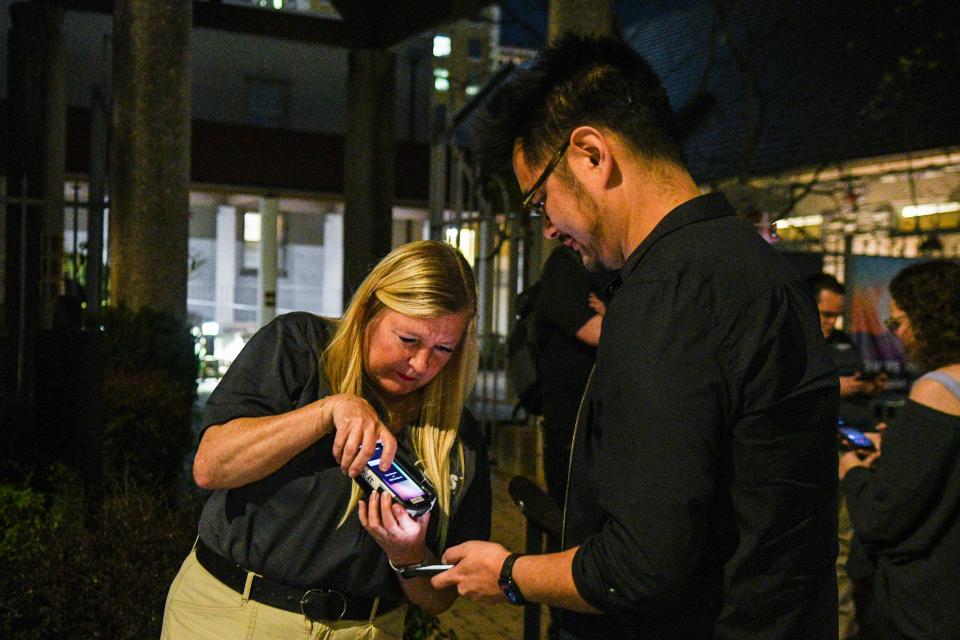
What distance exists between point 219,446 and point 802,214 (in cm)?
1625

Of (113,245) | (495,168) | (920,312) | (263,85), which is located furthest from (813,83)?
(495,168)

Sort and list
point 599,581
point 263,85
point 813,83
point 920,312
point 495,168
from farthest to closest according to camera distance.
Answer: point 263,85, point 813,83, point 920,312, point 495,168, point 599,581

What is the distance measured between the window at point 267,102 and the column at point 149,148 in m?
13.5

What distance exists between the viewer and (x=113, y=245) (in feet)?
25.0

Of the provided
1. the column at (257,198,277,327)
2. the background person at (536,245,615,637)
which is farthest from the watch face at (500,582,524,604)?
the column at (257,198,277,327)

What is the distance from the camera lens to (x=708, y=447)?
1.63m

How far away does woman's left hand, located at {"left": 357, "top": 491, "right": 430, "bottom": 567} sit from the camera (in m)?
2.17

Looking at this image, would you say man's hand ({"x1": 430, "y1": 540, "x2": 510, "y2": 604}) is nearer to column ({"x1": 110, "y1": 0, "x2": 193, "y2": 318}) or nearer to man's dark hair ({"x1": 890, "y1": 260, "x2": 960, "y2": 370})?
man's dark hair ({"x1": 890, "y1": 260, "x2": 960, "y2": 370})

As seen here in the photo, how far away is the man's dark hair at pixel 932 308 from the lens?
339cm

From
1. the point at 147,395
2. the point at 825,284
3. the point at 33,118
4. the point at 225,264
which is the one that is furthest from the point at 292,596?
the point at 225,264

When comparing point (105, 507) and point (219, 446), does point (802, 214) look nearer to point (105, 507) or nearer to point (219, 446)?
point (105, 507)

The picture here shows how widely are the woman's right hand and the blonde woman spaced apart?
0.01m

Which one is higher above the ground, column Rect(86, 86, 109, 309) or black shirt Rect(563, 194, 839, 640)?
column Rect(86, 86, 109, 309)

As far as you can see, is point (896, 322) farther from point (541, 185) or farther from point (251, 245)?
point (251, 245)
